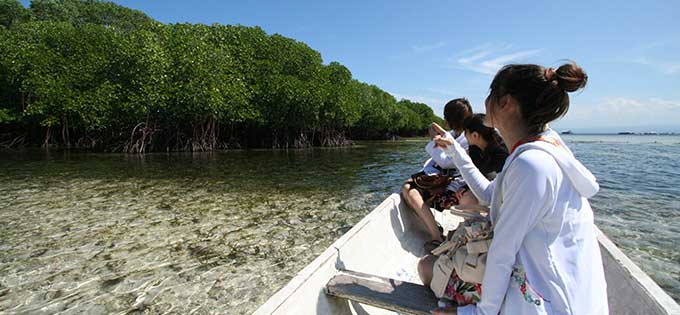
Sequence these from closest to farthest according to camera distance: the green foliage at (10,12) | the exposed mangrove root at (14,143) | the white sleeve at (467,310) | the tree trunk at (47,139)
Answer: the white sleeve at (467,310), the exposed mangrove root at (14,143), the tree trunk at (47,139), the green foliage at (10,12)

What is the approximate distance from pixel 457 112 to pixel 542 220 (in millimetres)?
2620

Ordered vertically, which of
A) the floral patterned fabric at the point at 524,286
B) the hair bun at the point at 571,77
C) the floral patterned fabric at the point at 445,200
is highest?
the hair bun at the point at 571,77

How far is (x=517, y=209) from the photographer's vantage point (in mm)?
1257

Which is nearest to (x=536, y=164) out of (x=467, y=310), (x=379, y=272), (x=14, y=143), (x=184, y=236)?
(x=467, y=310)

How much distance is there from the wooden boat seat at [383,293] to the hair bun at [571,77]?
1408 mm

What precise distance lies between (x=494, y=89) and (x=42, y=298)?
4733mm

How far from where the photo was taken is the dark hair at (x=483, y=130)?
3.26 metres

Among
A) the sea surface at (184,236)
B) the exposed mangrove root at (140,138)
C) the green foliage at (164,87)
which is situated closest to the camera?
the sea surface at (184,236)

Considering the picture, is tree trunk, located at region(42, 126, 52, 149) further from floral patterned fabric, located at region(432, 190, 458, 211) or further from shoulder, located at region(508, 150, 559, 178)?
shoulder, located at region(508, 150, 559, 178)

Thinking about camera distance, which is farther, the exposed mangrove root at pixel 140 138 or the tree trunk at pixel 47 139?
the tree trunk at pixel 47 139

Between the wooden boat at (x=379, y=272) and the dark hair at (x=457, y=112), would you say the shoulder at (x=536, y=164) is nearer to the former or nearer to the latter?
the wooden boat at (x=379, y=272)

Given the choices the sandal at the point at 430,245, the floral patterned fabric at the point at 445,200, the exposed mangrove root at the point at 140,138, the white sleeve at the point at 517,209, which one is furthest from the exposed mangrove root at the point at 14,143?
the white sleeve at the point at 517,209

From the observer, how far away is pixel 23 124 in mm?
26500

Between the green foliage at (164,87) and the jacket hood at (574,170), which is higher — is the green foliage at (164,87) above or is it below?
above
